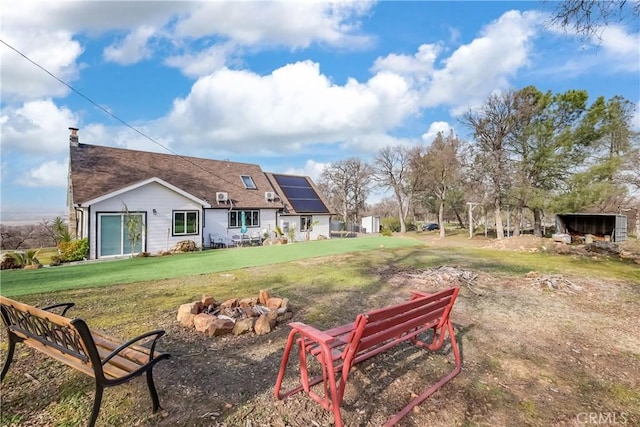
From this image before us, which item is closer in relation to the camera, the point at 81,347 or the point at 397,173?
the point at 81,347

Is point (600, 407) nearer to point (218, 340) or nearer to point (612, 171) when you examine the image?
point (218, 340)

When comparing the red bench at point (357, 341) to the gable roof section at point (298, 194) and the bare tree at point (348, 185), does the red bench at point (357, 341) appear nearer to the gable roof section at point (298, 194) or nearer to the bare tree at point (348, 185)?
the gable roof section at point (298, 194)

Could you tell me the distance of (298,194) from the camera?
984 inches

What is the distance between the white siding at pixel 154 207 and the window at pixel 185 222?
0.22m

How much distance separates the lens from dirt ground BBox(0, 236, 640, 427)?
2.56 meters

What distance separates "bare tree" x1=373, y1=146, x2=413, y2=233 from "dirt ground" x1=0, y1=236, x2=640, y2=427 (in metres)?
29.4

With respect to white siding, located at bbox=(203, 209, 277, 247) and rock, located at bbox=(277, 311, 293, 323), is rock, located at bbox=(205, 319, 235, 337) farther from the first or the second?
white siding, located at bbox=(203, 209, 277, 247)

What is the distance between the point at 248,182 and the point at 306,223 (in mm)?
5537

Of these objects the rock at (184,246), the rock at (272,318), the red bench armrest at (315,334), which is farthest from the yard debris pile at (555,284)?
the rock at (184,246)

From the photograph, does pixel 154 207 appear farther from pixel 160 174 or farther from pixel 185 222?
pixel 160 174

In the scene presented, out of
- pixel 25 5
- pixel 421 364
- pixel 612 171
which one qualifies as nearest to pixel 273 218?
pixel 25 5

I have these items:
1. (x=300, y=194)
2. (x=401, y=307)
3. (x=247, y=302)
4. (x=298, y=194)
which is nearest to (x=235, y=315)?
(x=247, y=302)

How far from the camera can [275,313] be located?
4.73m

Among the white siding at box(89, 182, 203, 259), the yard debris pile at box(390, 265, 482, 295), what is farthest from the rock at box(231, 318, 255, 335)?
the white siding at box(89, 182, 203, 259)
